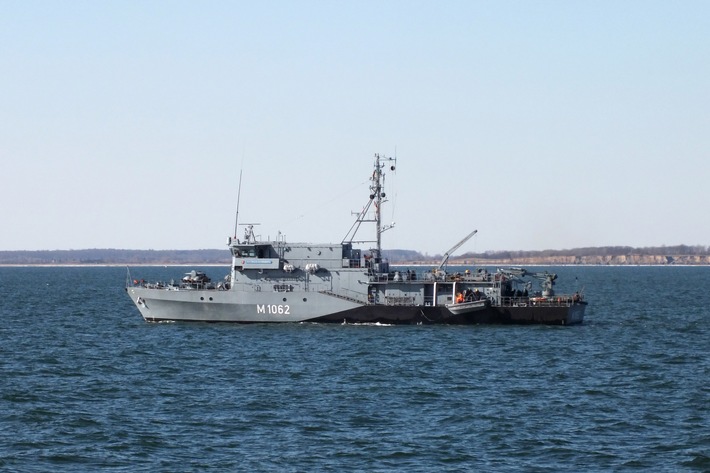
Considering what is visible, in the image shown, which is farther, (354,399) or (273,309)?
(273,309)

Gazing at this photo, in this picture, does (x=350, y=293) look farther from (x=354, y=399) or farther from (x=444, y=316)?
(x=354, y=399)

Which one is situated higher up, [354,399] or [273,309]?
[273,309]

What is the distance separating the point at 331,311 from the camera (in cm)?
6084

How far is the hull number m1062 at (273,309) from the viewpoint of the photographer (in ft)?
201

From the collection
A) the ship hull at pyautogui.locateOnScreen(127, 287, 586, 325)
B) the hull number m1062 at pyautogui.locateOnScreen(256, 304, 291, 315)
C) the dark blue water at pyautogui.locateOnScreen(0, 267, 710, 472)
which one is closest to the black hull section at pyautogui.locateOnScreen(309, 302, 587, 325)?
the ship hull at pyautogui.locateOnScreen(127, 287, 586, 325)

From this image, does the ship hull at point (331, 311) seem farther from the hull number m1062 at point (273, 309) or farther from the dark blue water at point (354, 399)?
the dark blue water at point (354, 399)

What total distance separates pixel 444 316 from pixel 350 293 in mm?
5616

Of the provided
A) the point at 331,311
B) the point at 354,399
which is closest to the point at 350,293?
the point at 331,311

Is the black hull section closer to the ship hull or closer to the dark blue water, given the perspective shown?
the ship hull

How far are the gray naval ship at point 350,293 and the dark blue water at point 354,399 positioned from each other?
1.11 metres

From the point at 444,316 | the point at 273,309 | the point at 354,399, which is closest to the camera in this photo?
the point at 354,399

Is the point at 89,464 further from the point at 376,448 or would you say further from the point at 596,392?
the point at 596,392

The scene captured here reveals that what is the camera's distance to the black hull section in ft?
199

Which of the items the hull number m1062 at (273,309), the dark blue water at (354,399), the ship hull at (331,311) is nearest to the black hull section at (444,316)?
the ship hull at (331,311)
